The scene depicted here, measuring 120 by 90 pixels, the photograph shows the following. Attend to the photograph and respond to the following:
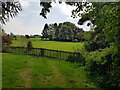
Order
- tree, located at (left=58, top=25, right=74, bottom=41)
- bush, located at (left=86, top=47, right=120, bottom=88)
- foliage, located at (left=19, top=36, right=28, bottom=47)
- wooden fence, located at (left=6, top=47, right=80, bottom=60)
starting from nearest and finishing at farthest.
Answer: bush, located at (left=86, top=47, right=120, bottom=88), wooden fence, located at (left=6, top=47, right=80, bottom=60), foliage, located at (left=19, top=36, right=28, bottom=47), tree, located at (left=58, top=25, right=74, bottom=41)

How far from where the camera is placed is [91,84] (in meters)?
13.5

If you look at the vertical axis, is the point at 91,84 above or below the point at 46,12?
below

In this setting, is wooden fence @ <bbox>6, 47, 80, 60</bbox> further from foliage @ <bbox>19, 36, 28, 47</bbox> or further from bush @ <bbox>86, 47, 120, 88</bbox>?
bush @ <bbox>86, 47, 120, 88</bbox>

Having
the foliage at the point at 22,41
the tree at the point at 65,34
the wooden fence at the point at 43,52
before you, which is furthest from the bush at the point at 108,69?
the tree at the point at 65,34

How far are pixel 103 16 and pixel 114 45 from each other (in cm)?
156

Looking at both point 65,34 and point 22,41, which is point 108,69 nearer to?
point 22,41

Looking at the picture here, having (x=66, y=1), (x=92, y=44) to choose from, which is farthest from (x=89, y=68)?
(x=92, y=44)

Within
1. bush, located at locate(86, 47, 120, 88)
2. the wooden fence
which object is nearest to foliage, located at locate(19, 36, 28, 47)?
the wooden fence

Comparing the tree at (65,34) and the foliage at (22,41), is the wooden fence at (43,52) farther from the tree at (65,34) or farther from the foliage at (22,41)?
the tree at (65,34)

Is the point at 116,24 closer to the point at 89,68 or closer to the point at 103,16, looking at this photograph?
the point at 103,16

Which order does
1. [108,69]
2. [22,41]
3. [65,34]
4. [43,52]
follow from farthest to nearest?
[65,34] < [22,41] < [43,52] < [108,69]

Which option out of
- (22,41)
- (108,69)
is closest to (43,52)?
(22,41)

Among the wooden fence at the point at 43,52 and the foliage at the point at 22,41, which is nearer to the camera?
the wooden fence at the point at 43,52

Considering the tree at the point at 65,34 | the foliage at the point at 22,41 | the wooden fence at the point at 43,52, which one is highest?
the tree at the point at 65,34
